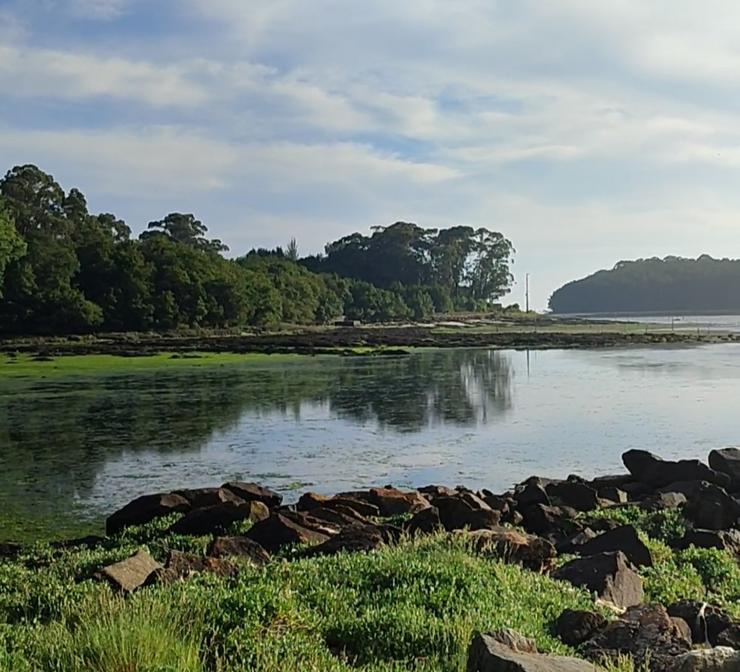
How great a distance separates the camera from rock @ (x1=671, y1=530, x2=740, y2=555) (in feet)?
41.4

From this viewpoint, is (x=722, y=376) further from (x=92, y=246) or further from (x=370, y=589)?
(x=92, y=246)

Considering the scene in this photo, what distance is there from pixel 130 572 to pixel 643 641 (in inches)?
210

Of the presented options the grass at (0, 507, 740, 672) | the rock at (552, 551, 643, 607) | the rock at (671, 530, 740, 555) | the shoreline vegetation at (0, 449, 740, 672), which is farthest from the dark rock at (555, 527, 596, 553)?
the rock at (552, 551, 643, 607)

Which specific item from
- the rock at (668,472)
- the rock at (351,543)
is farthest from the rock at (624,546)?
the rock at (668,472)

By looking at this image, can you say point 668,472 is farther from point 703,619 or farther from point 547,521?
point 703,619

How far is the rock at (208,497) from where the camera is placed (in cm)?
1580

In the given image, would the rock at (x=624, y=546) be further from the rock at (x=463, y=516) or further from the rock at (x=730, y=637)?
the rock at (x=730, y=637)

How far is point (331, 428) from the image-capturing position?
27922mm

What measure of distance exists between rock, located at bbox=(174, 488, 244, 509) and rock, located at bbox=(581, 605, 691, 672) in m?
8.92

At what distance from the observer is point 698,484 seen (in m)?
16.1

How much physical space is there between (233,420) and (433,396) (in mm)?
9600

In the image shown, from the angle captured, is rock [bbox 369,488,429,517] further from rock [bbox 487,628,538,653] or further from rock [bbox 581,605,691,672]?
rock [bbox 487,628,538,653]

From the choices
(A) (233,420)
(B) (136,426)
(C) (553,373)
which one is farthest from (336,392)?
(C) (553,373)

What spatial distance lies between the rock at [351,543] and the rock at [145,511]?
441 cm
